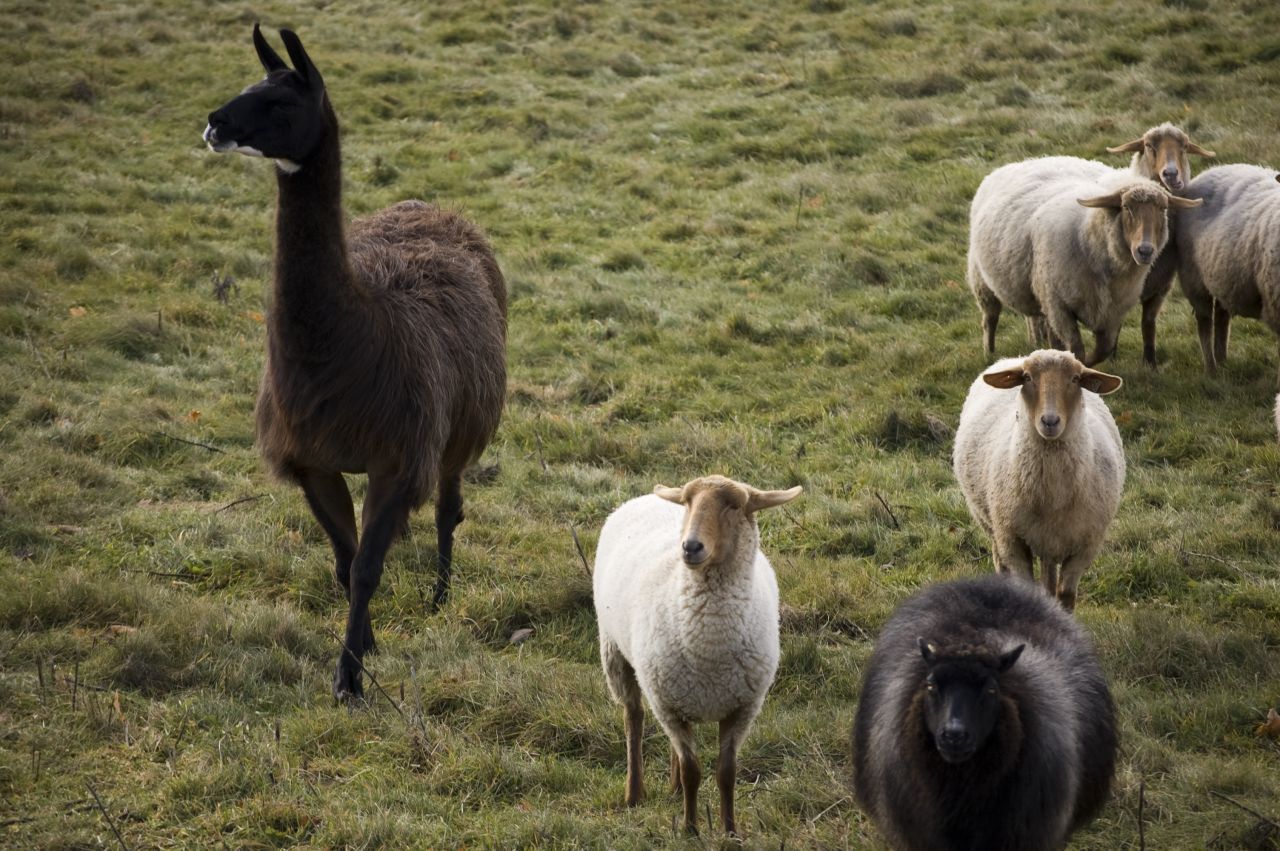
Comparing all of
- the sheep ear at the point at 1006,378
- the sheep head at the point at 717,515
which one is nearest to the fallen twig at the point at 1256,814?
the sheep head at the point at 717,515

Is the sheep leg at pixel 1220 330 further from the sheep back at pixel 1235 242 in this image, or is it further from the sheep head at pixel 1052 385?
the sheep head at pixel 1052 385

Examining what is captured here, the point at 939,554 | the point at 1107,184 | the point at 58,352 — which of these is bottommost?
the point at 939,554

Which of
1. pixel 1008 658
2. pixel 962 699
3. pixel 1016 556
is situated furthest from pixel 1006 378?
pixel 962 699

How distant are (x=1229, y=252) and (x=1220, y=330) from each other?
29.3 inches

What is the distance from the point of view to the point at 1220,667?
575cm

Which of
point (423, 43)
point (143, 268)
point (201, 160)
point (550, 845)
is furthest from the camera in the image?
point (423, 43)

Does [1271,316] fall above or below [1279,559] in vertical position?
above

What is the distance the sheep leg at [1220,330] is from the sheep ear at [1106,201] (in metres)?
1.40

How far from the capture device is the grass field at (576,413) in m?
4.96

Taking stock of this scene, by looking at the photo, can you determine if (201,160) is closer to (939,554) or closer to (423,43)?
(423,43)

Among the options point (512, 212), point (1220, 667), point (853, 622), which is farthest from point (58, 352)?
point (1220, 667)

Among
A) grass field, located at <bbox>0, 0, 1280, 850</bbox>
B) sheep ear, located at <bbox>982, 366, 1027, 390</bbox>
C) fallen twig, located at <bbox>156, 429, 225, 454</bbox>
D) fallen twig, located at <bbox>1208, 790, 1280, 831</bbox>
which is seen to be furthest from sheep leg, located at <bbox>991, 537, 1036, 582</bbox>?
fallen twig, located at <bbox>156, 429, 225, 454</bbox>

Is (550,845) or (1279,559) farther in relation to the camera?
(1279,559)

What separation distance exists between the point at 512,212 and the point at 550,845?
986 cm
